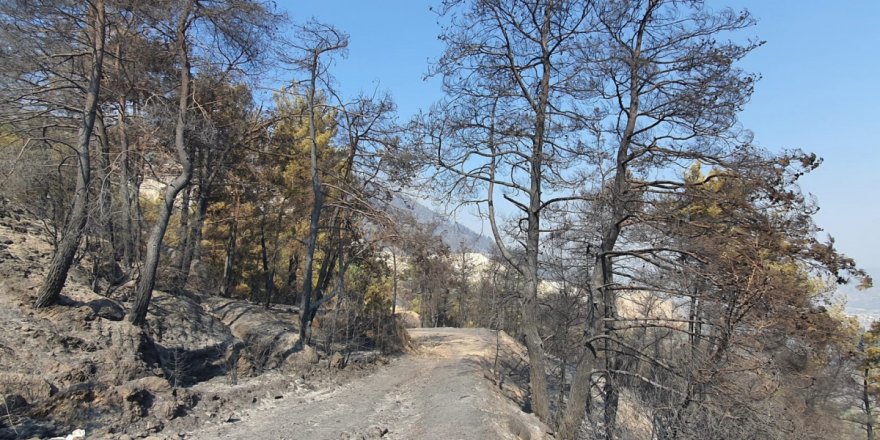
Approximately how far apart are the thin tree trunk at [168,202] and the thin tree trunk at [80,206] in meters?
1.24

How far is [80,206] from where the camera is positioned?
9.39m

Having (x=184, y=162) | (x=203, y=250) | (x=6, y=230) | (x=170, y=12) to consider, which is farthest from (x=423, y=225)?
(x=203, y=250)

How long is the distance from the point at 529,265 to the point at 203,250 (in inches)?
717

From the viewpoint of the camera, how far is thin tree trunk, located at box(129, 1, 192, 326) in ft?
33.1

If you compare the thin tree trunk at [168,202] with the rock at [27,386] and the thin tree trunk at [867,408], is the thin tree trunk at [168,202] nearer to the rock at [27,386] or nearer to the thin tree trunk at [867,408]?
the rock at [27,386]

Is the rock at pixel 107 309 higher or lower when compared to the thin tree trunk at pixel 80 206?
lower

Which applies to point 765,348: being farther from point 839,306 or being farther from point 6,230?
point 839,306

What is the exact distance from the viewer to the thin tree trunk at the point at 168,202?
10.1 m

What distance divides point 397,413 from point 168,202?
6.18 m

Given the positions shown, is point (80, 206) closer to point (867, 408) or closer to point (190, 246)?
point (190, 246)

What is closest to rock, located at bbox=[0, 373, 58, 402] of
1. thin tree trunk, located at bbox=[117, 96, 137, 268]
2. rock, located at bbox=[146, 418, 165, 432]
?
rock, located at bbox=[146, 418, 165, 432]

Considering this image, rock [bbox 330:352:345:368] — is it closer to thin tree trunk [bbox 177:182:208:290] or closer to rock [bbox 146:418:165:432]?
thin tree trunk [bbox 177:182:208:290]

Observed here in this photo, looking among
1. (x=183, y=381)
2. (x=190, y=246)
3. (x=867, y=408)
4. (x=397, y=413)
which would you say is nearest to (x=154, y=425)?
(x=183, y=381)

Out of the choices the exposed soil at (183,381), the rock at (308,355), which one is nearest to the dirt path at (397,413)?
the exposed soil at (183,381)
